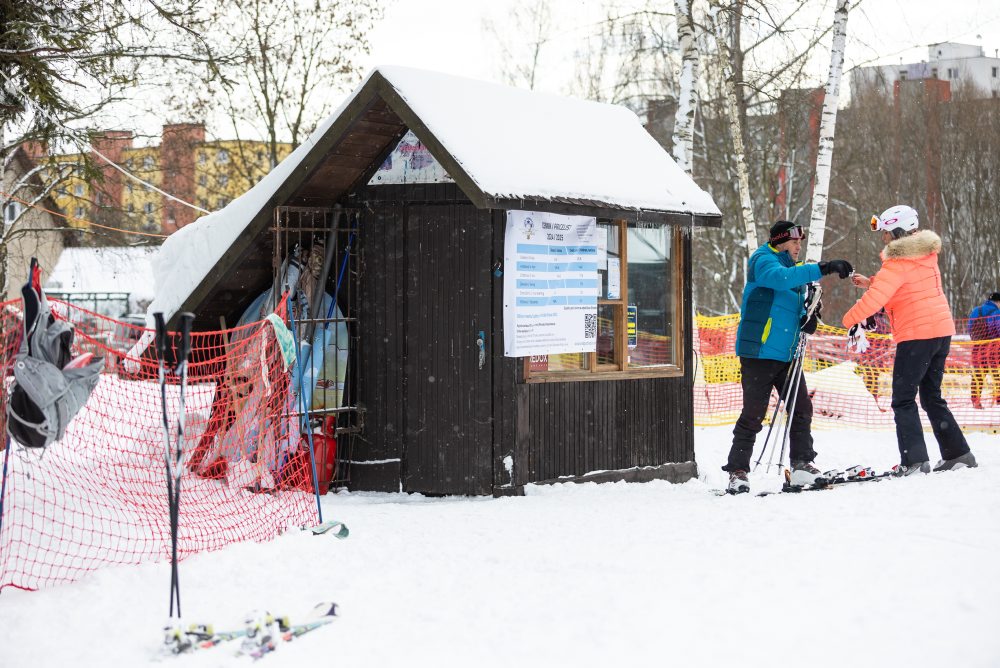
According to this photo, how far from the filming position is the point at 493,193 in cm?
725

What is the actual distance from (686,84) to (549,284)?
7410 millimetres

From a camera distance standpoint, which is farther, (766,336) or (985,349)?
(985,349)

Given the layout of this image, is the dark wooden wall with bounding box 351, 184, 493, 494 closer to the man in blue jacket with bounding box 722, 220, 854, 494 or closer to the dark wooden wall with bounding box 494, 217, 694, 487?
the dark wooden wall with bounding box 494, 217, 694, 487

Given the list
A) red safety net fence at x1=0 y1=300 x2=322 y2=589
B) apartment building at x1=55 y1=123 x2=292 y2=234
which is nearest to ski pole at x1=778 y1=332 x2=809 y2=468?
red safety net fence at x1=0 y1=300 x2=322 y2=589

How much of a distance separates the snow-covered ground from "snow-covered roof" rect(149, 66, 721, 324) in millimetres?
2512

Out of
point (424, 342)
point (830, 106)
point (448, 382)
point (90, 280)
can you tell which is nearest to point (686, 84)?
point (830, 106)

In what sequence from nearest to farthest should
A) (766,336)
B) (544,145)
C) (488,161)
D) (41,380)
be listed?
(41,380)
(488,161)
(766,336)
(544,145)

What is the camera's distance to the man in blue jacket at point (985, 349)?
13695 millimetres

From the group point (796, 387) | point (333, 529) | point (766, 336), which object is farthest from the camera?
point (796, 387)

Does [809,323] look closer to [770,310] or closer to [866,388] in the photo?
[770,310]

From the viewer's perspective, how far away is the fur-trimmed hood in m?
→ 7.62

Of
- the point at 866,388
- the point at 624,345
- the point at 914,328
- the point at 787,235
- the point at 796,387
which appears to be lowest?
the point at 866,388

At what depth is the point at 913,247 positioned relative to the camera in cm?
762

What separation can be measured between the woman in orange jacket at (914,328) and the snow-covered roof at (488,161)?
186cm
